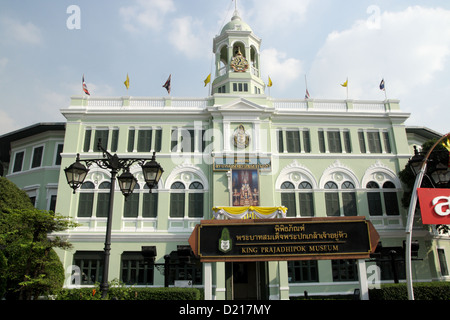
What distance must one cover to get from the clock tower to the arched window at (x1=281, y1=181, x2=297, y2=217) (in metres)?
8.23

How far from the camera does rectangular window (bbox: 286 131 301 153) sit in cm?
2683

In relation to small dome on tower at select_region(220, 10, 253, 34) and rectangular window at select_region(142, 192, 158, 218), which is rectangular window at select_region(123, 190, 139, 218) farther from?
small dome on tower at select_region(220, 10, 253, 34)

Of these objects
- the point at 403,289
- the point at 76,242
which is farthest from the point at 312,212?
the point at 76,242

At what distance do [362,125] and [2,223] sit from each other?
26079 millimetres

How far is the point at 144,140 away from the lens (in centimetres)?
2639

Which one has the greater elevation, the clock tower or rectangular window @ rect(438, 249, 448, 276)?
the clock tower

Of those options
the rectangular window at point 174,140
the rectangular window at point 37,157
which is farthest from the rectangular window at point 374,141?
the rectangular window at point 37,157

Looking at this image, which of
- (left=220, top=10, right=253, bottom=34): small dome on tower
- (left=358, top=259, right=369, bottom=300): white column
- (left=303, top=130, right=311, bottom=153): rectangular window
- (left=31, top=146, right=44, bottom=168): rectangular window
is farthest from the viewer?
(left=220, top=10, right=253, bottom=34): small dome on tower

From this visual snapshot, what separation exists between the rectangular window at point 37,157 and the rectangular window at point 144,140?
334 inches

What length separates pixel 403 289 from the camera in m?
15.4

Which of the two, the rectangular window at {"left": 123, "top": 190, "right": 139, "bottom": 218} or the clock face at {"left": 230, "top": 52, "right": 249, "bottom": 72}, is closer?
the rectangular window at {"left": 123, "top": 190, "right": 139, "bottom": 218}

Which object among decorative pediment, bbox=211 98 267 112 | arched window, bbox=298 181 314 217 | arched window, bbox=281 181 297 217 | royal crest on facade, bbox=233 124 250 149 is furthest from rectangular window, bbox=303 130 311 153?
royal crest on facade, bbox=233 124 250 149

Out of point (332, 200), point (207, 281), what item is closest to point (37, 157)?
point (207, 281)
